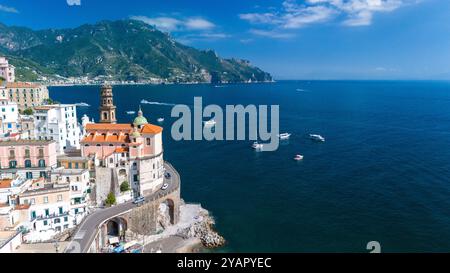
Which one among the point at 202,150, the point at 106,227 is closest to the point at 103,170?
the point at 106,227

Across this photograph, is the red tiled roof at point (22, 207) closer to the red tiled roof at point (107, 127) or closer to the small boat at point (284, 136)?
the red tiled roof at point (107, 127)

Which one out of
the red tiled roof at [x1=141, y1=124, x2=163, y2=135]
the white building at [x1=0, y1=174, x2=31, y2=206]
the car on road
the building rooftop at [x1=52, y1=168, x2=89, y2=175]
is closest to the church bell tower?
the red tiled roof at [x1=141, y1=124, x2=163, y2=135]

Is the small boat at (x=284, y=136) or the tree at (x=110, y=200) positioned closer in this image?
the tree at (x=110, y=200)

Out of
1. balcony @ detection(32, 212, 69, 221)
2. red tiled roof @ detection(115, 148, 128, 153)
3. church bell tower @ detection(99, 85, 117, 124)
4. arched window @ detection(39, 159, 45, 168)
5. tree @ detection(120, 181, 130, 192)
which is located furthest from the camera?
church bell tower @ detection(99, 85, 117, 124)

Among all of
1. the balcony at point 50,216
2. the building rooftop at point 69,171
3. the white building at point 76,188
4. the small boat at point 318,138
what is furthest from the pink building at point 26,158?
the small boat at point 318,138

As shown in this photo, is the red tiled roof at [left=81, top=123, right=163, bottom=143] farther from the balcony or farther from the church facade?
the balcony

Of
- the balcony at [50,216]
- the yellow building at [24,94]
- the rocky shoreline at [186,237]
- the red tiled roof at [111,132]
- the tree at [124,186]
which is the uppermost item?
the yellow building at [24,94]
